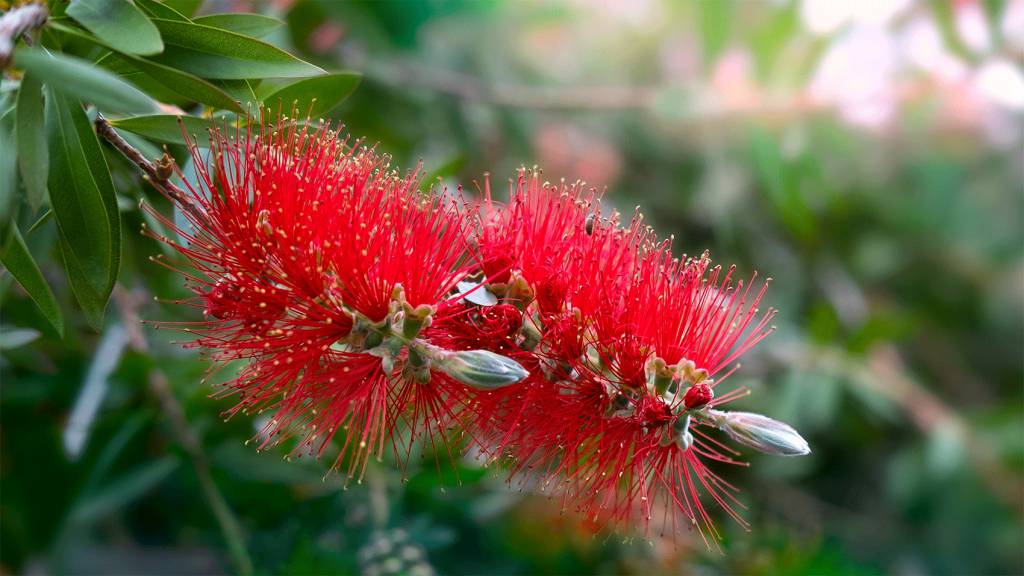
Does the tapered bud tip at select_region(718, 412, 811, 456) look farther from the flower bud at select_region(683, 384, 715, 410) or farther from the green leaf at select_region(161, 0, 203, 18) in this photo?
the green leaf at select_region(161, 0, 203, 18)

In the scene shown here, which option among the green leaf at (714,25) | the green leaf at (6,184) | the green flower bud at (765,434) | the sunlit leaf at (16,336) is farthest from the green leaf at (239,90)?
A: the green leaf at (714,25)

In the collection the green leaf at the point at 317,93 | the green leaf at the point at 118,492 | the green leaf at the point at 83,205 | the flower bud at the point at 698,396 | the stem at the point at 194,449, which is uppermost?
the green leaf at the point at 317,93

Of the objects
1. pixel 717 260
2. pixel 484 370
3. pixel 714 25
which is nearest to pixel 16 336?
pixel 484 370

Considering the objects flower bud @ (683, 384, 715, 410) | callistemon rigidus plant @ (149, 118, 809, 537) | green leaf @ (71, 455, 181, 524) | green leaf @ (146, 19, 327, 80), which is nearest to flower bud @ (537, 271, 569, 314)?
callistemon rigidus plant @ (149, 118, 809, 537)

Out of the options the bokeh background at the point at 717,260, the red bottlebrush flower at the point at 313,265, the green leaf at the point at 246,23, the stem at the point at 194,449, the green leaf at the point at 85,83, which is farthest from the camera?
the bokeh background at the point at 717,260

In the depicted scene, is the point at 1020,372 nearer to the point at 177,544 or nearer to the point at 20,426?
the point at 177,544

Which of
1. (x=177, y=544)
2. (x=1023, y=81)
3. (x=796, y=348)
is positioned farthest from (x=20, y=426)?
(x=1023, y=81)

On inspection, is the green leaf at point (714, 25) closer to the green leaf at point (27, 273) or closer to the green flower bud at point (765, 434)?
the green flower bud at point (765, 434)
